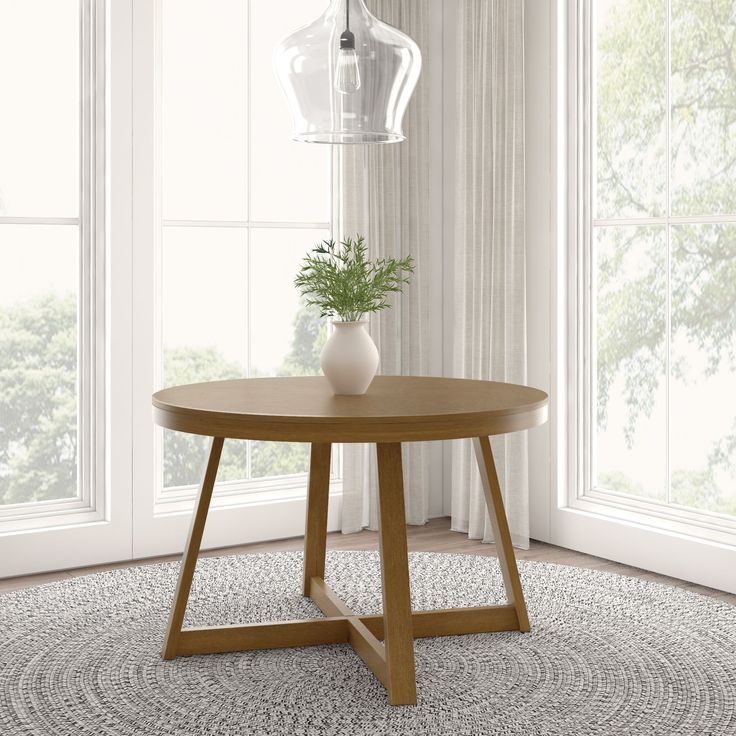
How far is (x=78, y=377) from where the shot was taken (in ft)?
12.9

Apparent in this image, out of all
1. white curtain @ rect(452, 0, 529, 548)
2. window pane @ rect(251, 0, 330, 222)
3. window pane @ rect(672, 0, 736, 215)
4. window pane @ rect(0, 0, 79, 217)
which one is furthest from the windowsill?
window pane @ rect(0, 0, 79, 217)

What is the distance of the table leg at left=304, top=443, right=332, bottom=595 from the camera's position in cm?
322

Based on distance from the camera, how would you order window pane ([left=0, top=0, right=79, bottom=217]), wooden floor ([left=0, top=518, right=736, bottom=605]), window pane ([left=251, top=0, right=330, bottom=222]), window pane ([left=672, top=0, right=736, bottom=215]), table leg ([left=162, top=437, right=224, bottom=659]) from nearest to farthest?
1. table leg ([left=162, top=437, right=224, bottom=659])
2. window pane ([left=672, top=0, right=736, bottom=215])
3. wooden floor ([left=0, top=518, right=736, bottom=605])
4. window pane ([left=0, top=0, right=79, bottom=217])
5. window pane ([left=251, top=0, right=330, bottom=222])

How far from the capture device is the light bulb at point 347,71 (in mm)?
2320

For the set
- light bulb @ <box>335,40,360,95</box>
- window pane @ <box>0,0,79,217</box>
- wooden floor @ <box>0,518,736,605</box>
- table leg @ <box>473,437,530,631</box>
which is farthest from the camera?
window pane @ <box>0,0,79,217</box>

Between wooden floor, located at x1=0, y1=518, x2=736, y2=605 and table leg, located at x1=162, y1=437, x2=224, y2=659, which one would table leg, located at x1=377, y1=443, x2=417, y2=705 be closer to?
table leg, located at x1=162, y1=437, x2=224, y2=659

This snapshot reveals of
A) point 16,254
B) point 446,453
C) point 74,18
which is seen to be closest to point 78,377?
point 16,254

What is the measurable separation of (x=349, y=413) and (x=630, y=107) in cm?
212

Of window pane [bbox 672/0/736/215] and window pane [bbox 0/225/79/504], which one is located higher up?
window pane [bbox 672/0/736/215]

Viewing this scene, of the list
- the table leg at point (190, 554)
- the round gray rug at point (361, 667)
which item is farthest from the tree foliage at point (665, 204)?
the table leg at point (190, 554)

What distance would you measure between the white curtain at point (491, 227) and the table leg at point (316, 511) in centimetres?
109

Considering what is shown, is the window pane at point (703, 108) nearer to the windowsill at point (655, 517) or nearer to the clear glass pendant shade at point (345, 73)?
the windowsill at point (655, 517)

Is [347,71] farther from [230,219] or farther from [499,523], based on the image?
[230,219]

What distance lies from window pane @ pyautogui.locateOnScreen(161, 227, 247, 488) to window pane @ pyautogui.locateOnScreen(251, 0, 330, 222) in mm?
230
